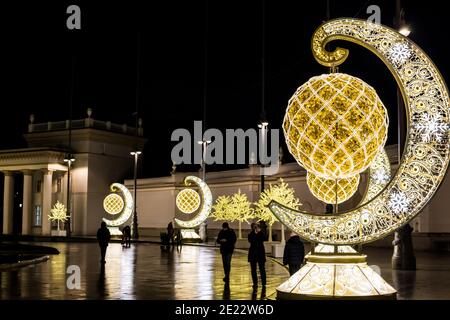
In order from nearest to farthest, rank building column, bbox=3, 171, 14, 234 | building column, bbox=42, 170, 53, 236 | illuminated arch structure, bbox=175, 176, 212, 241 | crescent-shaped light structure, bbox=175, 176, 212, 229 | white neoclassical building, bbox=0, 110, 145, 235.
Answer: crescent-shaped light structure, bbox=175, 176, 212, 229
illuminated arch structure, bbox=175, 176, 212, 241
building column, bbox=42, 170, 53, 236
white neoclassical building, bbox=0, 110, 145, 235
building column, bbox=3, 171, 14, 234

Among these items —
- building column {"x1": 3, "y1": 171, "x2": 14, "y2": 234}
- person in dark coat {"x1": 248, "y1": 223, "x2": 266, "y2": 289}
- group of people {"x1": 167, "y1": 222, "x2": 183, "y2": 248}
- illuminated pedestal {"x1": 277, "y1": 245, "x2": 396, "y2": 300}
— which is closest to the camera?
illuminated pedestal {"x1": 277, "y1": 245, "x2": 396, "y2": 300}

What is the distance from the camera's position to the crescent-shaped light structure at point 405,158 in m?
10.8

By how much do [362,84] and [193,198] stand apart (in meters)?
29.5

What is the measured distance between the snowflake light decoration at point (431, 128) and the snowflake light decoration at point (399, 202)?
1068 millimetres

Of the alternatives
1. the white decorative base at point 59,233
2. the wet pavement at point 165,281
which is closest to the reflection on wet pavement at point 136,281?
the wet pavement at point 165,281

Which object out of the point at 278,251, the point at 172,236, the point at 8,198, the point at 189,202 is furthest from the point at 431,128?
the point at 8,198

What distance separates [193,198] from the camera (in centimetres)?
3991

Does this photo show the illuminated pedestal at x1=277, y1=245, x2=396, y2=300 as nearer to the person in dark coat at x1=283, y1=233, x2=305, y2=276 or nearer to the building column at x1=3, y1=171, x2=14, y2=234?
the person in dark coat at x1=283, y1=233, x2=305, y2=276

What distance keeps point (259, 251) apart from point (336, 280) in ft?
13.5

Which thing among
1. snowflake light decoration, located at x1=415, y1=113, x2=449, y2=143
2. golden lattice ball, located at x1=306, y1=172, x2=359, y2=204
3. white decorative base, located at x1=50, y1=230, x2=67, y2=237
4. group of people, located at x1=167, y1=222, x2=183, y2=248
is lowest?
white decorative base, located at x1=50, y1=230, x2=67, y2=237

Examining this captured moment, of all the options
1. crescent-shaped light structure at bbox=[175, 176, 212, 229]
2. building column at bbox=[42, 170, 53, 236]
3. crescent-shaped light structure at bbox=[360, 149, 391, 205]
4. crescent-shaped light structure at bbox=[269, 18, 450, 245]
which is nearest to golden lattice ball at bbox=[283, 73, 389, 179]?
crescent-shaped light structure at bbox=[269, 18, 450, 245]

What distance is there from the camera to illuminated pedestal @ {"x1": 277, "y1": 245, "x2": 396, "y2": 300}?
36.4ft

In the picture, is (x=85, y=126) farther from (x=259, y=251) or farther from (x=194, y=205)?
(x=259, y=251)

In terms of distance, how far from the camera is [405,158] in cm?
1102
